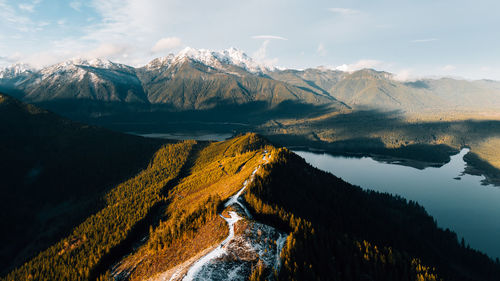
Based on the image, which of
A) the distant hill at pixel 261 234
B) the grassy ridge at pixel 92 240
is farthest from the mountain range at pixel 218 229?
the grassy ridge at pixel 92 240

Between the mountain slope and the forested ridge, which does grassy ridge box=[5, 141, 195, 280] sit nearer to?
the mountain slope

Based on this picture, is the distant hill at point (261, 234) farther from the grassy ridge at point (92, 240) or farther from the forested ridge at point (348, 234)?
the grassy ridge at point (92, 240)

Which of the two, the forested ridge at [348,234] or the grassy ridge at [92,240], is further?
the grassy ridge at [92,240]

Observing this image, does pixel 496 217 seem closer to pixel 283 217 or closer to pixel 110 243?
pixel 283 217

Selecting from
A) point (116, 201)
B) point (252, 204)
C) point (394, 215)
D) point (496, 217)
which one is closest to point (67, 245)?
point (116, 201)

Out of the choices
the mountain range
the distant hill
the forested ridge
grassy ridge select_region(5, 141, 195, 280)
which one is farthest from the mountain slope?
the forested ridge

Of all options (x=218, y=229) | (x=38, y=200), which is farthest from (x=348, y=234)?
(x=38, y=200)

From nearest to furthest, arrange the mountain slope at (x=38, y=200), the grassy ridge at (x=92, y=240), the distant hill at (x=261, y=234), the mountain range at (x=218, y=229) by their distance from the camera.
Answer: the mountain range at (x=218, y=229)
the distant hill at (x=261, y=234)
the grassy ridge at (x=92, y=240)
the mountain slope at (x=38, y=200)

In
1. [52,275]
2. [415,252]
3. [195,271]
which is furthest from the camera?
[415,252]
